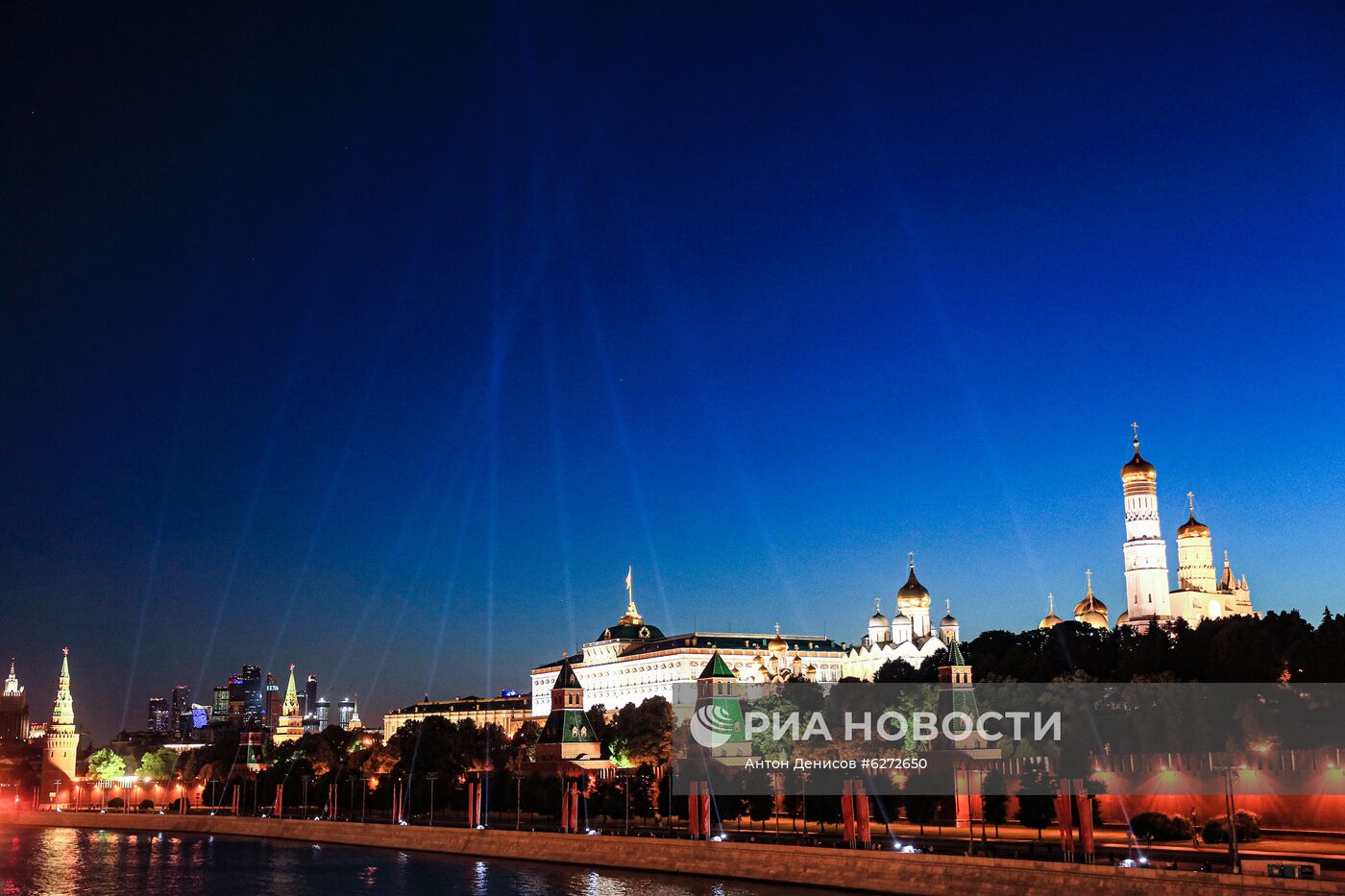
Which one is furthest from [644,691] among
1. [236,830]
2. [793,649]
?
[236,830]

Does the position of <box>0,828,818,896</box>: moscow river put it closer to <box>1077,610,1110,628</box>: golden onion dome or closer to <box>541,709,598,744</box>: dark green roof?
<box>541,709,598,744</box>: dark green roof

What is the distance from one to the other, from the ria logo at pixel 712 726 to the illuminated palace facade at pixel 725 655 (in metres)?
24.3

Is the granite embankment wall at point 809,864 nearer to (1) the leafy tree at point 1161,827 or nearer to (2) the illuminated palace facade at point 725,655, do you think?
(1) the leafy tree at point 1161,827

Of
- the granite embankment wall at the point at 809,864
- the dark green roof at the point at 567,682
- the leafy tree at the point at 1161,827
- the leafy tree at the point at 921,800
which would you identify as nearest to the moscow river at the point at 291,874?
the granite embankment wall at the point at 809,864

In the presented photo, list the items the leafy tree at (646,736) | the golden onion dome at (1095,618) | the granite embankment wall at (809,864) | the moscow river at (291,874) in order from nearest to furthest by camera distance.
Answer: the granite embankment wall at (809,864) < the moscow river at (291,874) < the leafy tree at (646,736) < the golden onion dome at (1095,618)

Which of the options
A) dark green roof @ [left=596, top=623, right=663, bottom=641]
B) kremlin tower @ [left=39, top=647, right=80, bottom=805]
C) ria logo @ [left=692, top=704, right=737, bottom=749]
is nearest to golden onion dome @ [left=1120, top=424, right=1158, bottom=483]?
ria logo @ [left=692, top=704, right=737, bottom=749]

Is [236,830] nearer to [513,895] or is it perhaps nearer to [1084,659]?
[513,895]

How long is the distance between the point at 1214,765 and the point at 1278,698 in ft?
12.5

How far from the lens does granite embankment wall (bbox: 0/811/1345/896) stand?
37719 mm

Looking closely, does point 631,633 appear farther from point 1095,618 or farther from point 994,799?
point 994,799

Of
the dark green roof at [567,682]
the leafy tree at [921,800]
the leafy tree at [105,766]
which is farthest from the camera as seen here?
the leafy tree at [105,766]

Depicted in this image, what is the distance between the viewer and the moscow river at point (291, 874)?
177 feet

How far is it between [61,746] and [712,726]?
330ft

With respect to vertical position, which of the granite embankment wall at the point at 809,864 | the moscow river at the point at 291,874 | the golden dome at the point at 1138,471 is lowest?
the moscow river at the point at 291,874
